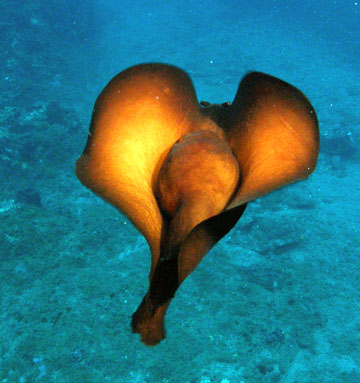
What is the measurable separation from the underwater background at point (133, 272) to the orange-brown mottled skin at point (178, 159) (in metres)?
0.24

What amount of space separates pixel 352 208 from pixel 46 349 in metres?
10.9

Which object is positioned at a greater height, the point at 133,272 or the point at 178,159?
the point at 178,159

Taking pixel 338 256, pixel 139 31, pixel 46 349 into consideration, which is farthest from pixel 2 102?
pixel 139 31

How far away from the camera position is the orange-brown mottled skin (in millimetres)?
1237

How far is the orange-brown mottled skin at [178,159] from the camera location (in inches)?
48.7

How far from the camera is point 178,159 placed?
4.85 feet

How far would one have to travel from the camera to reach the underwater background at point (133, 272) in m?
5.56

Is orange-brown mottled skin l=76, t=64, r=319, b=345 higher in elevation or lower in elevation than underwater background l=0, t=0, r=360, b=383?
higher

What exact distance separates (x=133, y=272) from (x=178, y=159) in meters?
6.07

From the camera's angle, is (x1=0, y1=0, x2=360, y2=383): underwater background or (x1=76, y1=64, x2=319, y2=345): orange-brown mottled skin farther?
(x1=0, y1=0, x2=360, y2=383): underwater background

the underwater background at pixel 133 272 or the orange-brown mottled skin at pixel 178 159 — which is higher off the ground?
the orange-brown mottled skin at pixel 178 159

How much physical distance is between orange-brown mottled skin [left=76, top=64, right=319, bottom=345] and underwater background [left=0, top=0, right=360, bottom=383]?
237mm

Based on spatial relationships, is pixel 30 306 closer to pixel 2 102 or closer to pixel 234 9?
pixel 2 102

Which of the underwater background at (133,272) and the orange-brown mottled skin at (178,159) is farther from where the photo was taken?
the underwater background at (133,272)
